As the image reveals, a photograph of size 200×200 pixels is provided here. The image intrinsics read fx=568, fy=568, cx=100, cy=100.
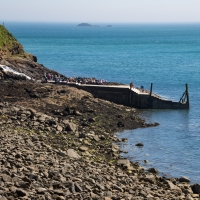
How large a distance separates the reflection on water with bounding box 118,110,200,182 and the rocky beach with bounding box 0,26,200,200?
1348 millimetres

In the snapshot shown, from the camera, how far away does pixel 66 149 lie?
114 ft

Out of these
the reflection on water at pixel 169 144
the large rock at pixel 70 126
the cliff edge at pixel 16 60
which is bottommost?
the reflection on water at pixel 169 144

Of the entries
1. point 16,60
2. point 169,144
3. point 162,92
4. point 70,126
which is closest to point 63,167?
point 70,126

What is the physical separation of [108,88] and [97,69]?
126ft

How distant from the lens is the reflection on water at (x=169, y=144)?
35938 mm

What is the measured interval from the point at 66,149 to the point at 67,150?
56.9 inches

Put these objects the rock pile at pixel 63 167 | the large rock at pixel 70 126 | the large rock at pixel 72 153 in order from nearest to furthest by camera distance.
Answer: the rock pile at pixel 63 167 < the large rock at pixel 72 153 < the large rock at pixel 70 126

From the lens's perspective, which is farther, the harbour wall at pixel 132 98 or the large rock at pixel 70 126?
the harbour wall at pixel 132 98

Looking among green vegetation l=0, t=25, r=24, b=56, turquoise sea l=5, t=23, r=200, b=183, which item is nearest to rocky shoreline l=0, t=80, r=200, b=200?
turquoise sea l=5, t=23, r=200, b=183

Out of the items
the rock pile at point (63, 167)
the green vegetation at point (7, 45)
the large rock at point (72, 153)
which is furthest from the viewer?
the green vegetation at point (7, 45)

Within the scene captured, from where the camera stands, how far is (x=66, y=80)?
6116 cm

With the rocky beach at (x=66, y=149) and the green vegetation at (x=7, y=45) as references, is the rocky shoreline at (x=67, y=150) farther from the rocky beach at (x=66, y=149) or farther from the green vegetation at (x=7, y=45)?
the green vegetation at (x=7, y=45)

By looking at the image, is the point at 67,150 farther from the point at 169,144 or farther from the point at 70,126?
the point at 169,144

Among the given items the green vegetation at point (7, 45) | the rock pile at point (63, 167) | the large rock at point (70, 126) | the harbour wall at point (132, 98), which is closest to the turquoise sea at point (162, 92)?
the harbour wall at point (132, 98)
